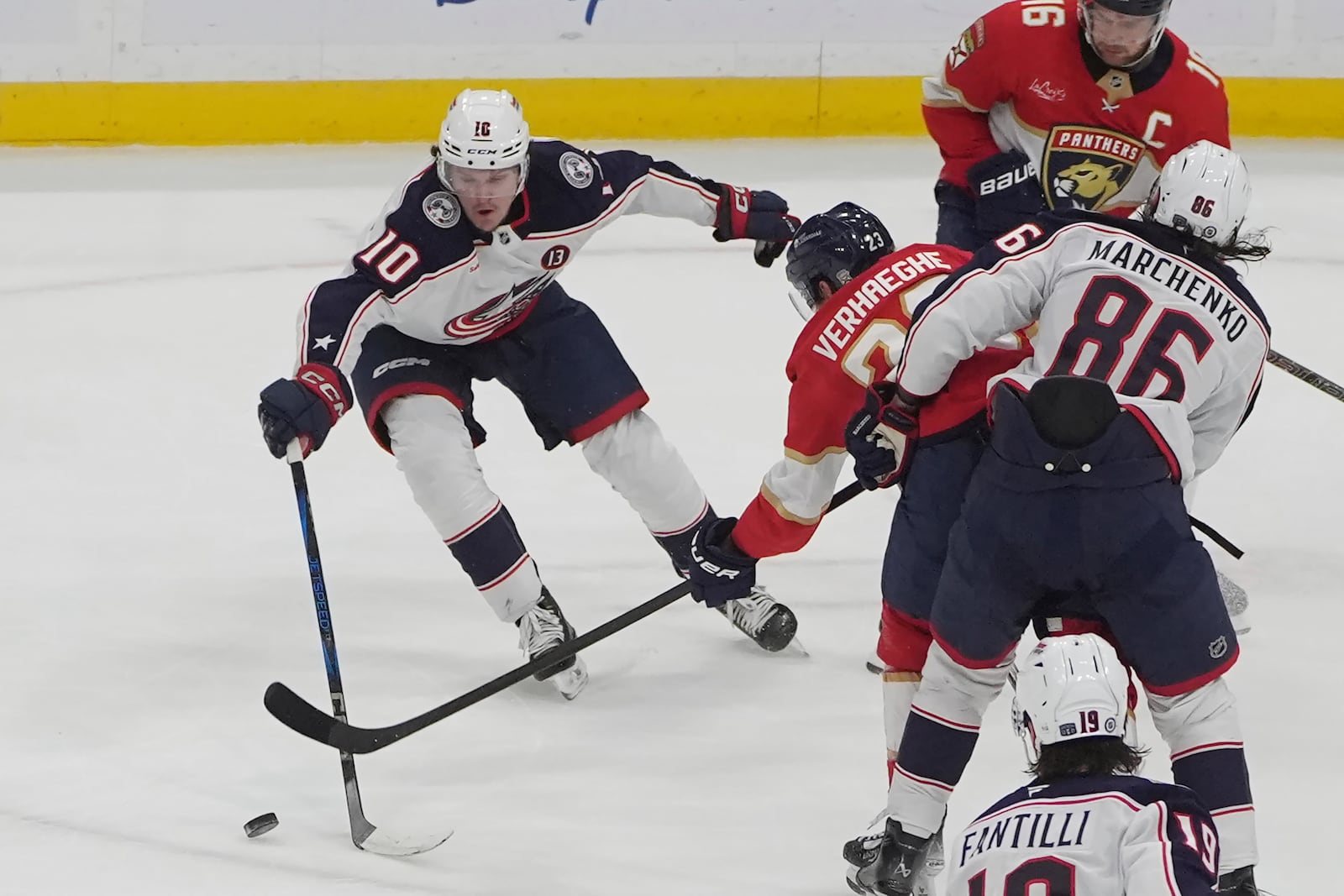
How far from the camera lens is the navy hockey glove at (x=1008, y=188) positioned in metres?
3.75

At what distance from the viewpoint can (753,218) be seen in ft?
11.6

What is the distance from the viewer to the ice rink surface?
2859mm

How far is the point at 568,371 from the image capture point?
11.3 ft

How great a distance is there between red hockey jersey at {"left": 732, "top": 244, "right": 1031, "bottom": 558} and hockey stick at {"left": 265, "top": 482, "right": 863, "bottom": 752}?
155mm

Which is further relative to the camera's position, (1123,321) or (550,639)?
(550,639)

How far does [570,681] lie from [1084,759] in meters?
1.53

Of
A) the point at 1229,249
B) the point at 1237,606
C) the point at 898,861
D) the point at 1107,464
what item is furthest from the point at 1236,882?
the point at 1237,606

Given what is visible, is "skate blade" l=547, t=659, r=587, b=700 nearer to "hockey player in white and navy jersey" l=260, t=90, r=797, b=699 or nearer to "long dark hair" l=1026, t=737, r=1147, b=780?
"hockey player in white and navy jersey" l=260, t=90, r=797, b=699

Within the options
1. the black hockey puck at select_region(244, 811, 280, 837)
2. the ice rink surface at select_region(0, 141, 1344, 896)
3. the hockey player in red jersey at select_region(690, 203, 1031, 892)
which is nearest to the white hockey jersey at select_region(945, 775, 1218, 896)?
the hockey player in red jersey at select_region(690, 203, 1031, 892)

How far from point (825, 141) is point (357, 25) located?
1.68 metres

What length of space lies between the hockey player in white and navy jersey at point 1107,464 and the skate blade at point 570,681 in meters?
0.94

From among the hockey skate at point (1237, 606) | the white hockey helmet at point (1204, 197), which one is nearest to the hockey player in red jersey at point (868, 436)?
the white hockey helmet at point (1204, 197)

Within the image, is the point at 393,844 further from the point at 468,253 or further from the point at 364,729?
the point at 468,253

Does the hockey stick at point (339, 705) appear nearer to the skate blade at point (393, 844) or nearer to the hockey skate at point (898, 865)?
the skate blade at point (393, 844)
